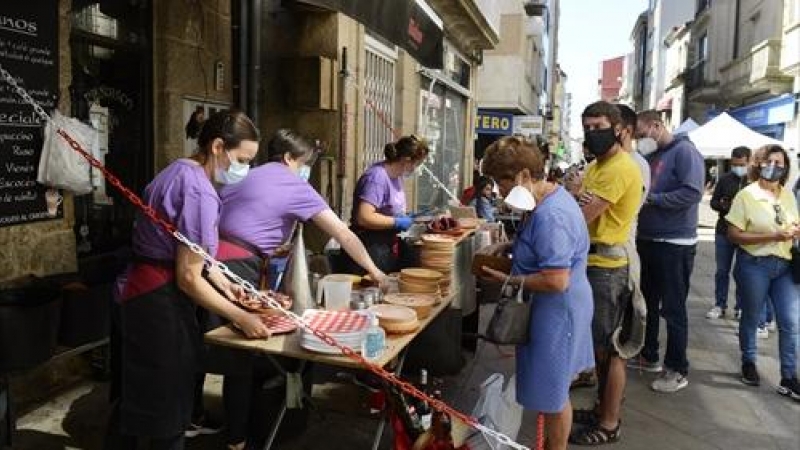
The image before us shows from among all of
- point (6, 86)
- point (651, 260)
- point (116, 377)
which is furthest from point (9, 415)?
point (651, 260)

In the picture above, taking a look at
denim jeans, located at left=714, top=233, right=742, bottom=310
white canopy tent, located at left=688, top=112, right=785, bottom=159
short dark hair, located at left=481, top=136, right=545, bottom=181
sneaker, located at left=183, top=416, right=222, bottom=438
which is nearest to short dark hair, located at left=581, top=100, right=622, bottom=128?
short dark hair, located at left=481, top=136, right=545, bottom=181

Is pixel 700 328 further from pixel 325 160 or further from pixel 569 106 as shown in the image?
pixel 569 106

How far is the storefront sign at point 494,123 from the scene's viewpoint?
782 inches

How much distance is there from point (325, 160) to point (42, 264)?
3.25m

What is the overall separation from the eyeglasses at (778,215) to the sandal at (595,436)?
2.15 metres

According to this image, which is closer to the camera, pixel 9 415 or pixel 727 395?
pixel 9 415

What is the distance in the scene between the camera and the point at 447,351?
163 inches

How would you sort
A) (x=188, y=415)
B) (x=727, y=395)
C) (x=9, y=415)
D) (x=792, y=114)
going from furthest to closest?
(x=792, y=114) < (x=727, y=395) < (x=9, y=415) < (x=188, y=415)

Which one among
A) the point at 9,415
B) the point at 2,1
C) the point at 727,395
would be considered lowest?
the point at 727,395

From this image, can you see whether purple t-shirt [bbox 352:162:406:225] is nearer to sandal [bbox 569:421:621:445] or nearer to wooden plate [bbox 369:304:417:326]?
wooden plate [bbox 369:304:417:326]

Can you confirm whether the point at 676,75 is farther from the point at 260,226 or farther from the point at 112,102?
the point at 260,226

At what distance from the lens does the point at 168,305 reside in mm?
2891

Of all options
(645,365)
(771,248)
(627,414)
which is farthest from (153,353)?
(771,248)

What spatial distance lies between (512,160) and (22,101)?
9.96ft
